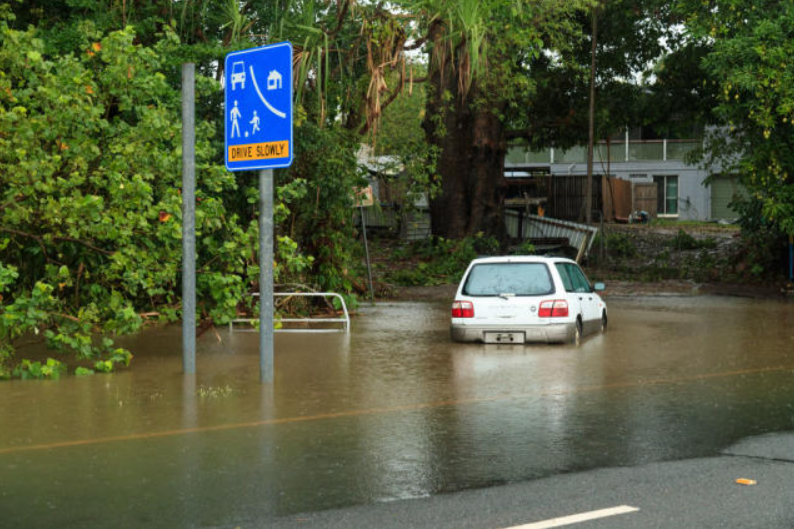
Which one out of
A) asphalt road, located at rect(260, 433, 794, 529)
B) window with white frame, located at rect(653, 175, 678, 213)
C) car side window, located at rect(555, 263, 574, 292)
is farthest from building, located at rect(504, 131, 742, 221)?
asphalt road, located at rect(260, 433, 794, 529)

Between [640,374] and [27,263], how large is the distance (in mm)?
7633

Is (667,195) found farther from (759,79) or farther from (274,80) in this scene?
(274,80)

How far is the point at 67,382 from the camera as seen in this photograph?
39.5 feet

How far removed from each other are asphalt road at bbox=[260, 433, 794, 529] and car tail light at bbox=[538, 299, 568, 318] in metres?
7.92

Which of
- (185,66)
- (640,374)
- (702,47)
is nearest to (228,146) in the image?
(185,66)

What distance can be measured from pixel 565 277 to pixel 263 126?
256 inches

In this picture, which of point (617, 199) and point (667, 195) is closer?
point (617, 199)

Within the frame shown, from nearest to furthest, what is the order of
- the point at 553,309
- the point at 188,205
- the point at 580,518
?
the point at 580,518 → the point at 188,205 → the point at 553,309

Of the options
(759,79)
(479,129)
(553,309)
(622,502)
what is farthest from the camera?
(479,129)

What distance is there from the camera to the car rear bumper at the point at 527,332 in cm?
1580

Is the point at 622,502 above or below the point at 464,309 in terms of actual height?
below

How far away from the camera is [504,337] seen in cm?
1591

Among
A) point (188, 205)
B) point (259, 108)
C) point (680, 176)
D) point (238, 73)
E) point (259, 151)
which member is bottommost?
point (188, 205)

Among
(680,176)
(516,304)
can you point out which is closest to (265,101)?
(516,304)
